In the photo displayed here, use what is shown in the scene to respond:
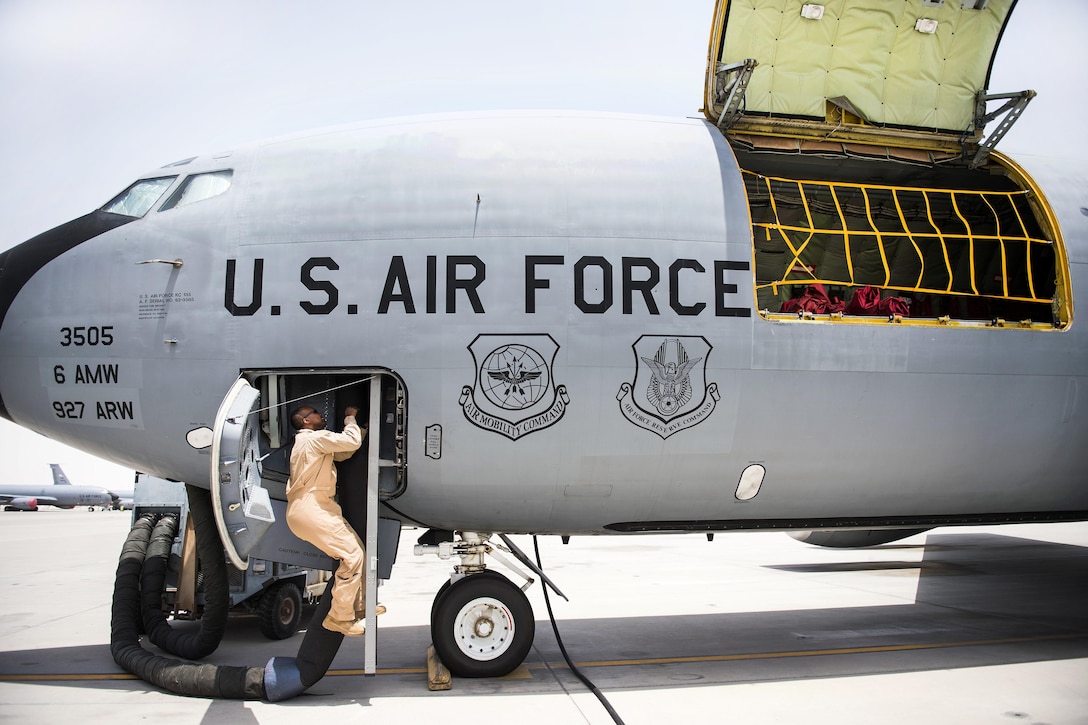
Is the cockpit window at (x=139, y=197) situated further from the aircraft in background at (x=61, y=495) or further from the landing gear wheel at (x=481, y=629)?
the aircraft in background at (x=61, y=495)

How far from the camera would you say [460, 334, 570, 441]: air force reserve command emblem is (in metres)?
6.95

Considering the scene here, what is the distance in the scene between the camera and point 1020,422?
7.75m

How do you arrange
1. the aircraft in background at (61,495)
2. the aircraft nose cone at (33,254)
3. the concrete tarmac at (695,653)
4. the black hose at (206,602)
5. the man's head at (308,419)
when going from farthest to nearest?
the aircraft in background at (61,495)
the black hose at (206,602)
the aircraft nose cone at (33,254)
the man's head at (308,419)
the concrete tarmac at (695,653)

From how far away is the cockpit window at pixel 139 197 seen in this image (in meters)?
7.60

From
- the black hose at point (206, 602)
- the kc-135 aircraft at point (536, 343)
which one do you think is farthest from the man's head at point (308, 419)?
the black hose at point (206, 602)

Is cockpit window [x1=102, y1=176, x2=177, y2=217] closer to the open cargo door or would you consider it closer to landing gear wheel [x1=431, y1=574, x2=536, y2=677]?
landing gear wheel [x1=431, y1=574, x2=536, y2=677]

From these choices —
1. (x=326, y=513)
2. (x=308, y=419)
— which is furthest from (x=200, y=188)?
(x=326, y=513)

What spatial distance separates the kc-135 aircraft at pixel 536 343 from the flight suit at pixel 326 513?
0.80 ft

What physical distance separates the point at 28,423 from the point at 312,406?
282cm

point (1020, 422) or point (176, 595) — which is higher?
point (1020, 422)

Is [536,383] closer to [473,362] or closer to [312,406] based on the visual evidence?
[473,362]

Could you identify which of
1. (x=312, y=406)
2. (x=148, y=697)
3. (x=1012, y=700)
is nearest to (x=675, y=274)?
(x=312, y=406)

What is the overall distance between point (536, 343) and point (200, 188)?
11.9 ft

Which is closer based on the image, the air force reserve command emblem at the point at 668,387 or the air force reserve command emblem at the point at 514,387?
the air force reserve command emblem at the point at 514,387
